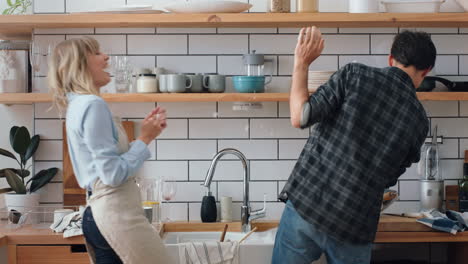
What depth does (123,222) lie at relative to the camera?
2.34m

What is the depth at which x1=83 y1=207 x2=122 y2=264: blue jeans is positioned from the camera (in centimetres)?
237

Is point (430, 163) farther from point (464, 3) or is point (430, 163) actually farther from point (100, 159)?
point (100, 159)

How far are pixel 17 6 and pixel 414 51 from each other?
2060mm

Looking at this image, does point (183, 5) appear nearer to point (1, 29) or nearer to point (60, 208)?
point (1, 29)

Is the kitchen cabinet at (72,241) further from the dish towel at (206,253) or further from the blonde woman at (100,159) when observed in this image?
the blonde woman at (100,159)

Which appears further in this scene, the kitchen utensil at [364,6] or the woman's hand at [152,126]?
the kitchen utensil at [364,6]

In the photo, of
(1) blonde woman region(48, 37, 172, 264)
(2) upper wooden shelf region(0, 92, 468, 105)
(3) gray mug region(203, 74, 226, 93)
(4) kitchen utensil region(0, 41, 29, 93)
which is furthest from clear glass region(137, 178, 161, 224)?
(1) blonde woman region(48, 37, 172, 264)

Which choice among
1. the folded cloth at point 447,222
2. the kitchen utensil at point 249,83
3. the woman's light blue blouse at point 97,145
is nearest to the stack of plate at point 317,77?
the kitchen utensil at point 249,83

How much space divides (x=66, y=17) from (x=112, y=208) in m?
1.45

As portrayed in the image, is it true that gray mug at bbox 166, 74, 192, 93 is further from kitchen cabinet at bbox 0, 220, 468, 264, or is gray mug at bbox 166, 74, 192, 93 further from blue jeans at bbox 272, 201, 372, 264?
blue jeans at bbox 272, 201, 372, 264

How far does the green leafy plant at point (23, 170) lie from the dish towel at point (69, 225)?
0.34 metres

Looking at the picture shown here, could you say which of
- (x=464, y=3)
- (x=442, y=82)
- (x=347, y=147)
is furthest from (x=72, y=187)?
(x=464, y=3)

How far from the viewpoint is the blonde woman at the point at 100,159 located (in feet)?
7.50

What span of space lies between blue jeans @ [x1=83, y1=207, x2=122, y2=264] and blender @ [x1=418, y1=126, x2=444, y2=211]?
1842mm
